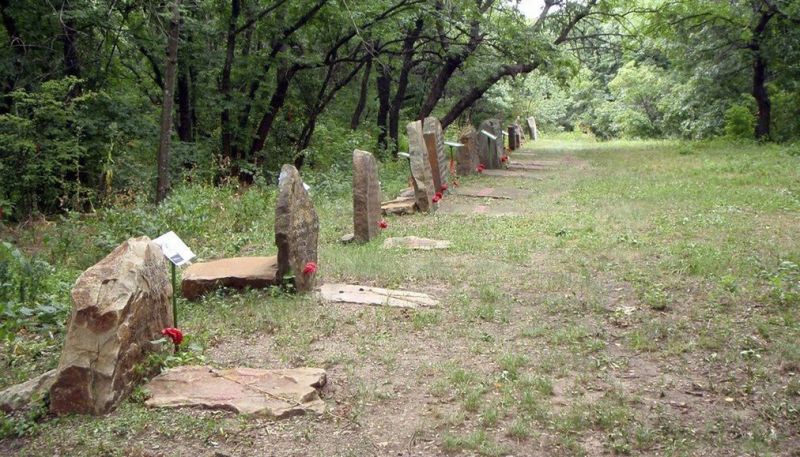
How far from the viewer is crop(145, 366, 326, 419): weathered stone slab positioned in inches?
155

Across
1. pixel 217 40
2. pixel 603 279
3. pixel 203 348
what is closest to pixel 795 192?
pixel 603 279

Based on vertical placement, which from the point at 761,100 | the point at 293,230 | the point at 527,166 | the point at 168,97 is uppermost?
the point at 761,100

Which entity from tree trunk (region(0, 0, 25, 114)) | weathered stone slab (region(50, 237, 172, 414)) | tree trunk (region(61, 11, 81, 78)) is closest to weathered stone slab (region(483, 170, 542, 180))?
tree trunk (region(61, 11, 81, 78))

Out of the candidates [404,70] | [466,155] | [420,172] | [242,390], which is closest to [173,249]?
[242,390]

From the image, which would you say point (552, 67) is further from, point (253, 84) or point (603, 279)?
point (603, 279)

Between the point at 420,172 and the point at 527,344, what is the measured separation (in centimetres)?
600

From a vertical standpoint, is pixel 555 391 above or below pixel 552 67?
below

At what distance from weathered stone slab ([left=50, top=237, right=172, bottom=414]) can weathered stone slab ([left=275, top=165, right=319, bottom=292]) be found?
1713 millimetres

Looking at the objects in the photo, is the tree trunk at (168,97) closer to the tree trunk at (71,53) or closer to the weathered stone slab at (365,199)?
the weathered stone slab at (365,199)

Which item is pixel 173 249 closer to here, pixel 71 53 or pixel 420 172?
pixel 420 172

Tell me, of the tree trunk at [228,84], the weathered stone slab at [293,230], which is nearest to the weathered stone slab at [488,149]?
the tree trunk at [228,84]

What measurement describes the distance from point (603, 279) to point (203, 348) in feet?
12.2

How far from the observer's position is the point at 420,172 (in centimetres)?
1076

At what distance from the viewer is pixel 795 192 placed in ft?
34.7
